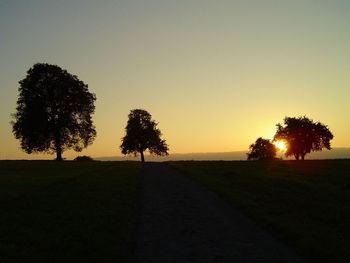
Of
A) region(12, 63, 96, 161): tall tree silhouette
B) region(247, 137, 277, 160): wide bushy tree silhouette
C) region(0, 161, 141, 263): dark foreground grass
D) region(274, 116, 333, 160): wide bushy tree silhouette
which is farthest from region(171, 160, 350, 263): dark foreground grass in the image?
region(247, 137, 277, 160): wide bushy tree silhouette

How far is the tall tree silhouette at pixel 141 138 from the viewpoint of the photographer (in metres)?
104

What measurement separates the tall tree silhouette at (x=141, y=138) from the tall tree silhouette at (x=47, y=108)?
2900cm

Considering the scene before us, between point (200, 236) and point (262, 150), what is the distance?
118 m

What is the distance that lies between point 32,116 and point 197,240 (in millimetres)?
62515

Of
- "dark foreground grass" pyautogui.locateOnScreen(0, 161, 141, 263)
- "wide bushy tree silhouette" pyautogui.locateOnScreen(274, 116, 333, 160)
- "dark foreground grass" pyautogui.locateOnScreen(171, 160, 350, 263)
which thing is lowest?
"dark foreground grass" pyautogui.locateOnScreen(171, 160, 350, 263)

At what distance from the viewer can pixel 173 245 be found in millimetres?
14047

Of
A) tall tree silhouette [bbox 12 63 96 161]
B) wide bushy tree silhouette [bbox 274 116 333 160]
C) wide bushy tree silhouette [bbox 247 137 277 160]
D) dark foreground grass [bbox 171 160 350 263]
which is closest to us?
dark foreground grass [bbox 171 160 350 263]

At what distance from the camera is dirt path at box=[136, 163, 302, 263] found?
1271 cm

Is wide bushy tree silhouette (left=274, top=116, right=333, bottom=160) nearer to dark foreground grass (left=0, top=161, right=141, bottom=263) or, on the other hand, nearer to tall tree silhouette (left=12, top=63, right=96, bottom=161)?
tall tree silhouette (left=12, top=63, right=96, bottom=161)

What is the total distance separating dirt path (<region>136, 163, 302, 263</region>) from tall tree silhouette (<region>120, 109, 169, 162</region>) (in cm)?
8027

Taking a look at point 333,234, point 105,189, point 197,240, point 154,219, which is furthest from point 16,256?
point 105,189

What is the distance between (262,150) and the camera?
430 feet

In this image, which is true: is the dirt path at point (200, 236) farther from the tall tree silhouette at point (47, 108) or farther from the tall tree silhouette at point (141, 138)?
Result: the tall tree silhouette at point (141, 138)

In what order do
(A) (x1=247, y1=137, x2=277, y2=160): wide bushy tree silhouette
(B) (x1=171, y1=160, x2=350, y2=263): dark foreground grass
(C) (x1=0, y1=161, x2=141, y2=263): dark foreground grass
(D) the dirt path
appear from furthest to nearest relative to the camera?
1. (A) (x1=247, y1=137, x2=277, y2=160): wide bushy tree silhouette
2. (B) (x1=171, y1=160, x2=350, y2=263): dark foreground grass
3. (C) (x1=0, y1=161, x2=141, y2=263): dark foreground grass
4. (D) the dirt path
